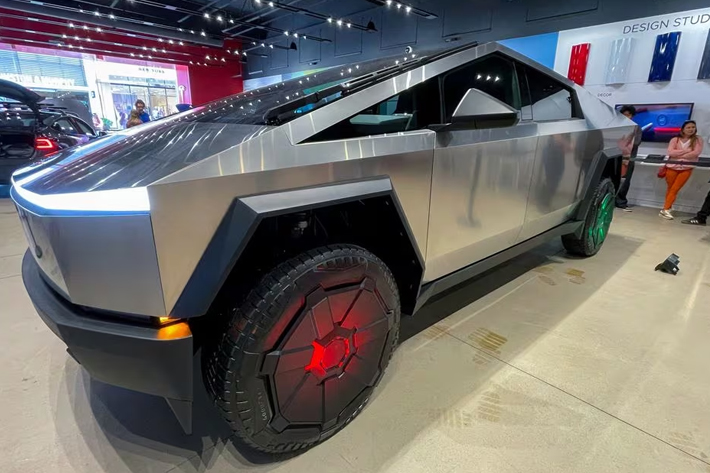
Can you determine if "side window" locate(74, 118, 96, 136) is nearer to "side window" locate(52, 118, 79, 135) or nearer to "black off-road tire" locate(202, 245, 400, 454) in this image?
"side window" locate(52, 118, 79, 135)

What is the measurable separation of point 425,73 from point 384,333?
1.09 metres

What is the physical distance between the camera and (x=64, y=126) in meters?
6.24

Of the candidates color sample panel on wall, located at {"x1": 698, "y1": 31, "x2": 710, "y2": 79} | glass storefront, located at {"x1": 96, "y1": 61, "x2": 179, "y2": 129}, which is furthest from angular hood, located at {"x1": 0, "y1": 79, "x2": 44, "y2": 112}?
glass storefront, located at {"x1": 96, "y1": 61, "x2": 179, "y2": 129}

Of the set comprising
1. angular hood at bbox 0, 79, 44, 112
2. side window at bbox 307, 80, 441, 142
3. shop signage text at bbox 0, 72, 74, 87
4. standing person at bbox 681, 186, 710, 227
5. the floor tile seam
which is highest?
shop signage text at bbox 0, 72, 74, 87

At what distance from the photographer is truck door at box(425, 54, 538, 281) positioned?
163 centimetres

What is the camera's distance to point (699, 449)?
1.38m

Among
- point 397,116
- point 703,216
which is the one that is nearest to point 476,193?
point 397,116

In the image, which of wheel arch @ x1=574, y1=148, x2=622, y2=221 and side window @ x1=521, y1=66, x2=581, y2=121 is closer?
side window @ x1=521, y1=66, x2=581, y2=121

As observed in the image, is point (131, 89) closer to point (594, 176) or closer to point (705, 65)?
point (594, 176)

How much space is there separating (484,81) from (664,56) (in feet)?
18.5

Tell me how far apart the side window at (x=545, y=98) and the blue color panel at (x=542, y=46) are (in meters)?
4.69

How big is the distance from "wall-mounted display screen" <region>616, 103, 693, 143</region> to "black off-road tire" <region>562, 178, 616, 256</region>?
361cm

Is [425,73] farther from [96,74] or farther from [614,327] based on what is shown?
[96,74]

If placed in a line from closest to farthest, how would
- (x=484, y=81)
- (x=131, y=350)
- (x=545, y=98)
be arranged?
(x=131, y=350)
(x=484, y=81)
(x=545, y=98)
